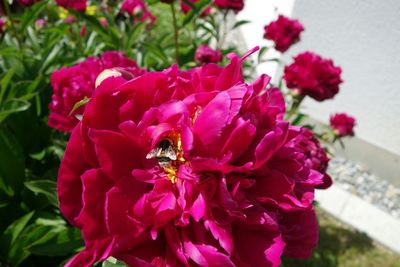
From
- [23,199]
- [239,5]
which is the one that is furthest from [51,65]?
[239,5]

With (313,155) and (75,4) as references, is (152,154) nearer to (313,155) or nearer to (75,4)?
(313,155)

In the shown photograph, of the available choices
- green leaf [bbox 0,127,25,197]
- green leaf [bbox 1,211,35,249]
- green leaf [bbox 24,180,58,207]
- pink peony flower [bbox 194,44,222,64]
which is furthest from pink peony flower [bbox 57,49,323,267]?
pink peony flower [bbox 194,44,222,64]

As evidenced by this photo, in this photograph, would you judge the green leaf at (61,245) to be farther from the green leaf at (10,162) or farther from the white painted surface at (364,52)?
the white painted surface at (364,52)

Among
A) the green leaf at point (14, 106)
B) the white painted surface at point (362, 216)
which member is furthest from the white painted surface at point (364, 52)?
the green leaf at point (14, 106)

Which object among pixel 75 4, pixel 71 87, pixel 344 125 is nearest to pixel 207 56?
pixel 71 87

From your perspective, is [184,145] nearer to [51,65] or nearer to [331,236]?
[51,65]

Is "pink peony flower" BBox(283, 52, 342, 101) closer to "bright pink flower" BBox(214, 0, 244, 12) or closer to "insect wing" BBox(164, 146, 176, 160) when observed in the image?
"bright pink flower" BBox(214, 0, 244, 12)
